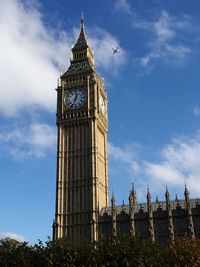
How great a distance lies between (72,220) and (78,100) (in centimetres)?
2855

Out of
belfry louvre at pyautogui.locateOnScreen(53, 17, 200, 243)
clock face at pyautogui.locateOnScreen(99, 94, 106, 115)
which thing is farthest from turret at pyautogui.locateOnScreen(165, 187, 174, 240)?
clock face at pyautogui.locateOnScreen(99, 94, 106, 115)

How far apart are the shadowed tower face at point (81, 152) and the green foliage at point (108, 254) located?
45459 millimetres

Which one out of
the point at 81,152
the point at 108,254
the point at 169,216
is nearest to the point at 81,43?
the point at 81,152

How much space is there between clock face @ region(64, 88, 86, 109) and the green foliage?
62.1 m

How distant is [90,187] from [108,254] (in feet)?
183

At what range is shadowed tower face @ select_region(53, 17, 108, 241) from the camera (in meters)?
104

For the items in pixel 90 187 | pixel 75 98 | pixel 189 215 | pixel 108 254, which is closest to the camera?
pixel 108 254

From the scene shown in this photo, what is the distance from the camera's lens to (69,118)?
11438 centimetres

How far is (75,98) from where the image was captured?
116m

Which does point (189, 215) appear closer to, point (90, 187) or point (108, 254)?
point (90, 187)

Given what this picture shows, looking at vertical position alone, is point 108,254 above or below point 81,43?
below

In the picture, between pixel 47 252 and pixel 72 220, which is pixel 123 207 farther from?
pixel 47 252

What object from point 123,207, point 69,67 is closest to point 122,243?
point 123,207

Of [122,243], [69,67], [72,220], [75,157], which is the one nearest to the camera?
[122,243]
